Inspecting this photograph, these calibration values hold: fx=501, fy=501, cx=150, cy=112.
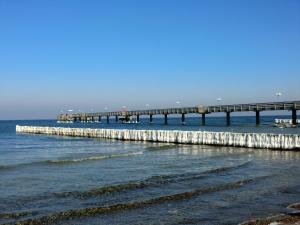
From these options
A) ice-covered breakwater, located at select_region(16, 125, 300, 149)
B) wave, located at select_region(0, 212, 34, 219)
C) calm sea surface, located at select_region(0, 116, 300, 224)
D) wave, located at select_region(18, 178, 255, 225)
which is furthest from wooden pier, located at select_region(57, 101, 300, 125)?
wave, located at select_region(0, 212, 34, 219)

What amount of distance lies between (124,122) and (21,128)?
45830 millimetres

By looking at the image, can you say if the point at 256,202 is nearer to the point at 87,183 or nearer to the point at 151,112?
the point at 87,183

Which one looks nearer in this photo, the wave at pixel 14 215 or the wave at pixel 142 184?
the wave at pixel 14 215

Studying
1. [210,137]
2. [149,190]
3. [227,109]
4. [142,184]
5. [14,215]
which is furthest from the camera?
[227,109]

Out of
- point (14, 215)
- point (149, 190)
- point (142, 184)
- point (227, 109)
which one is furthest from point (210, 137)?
point (227, 109)

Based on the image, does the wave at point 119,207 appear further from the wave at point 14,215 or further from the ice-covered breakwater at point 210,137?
the ice-covered breakwater at point 210,137

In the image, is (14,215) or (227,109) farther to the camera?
(227,109)

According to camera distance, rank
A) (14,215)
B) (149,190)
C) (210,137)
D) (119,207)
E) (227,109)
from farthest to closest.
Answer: (227,109) → (210,137) → (149,190) → (119,207) → (14,215)

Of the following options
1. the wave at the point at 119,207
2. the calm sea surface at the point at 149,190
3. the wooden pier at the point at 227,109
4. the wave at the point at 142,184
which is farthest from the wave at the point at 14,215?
the wooden pier at the point at 227,109

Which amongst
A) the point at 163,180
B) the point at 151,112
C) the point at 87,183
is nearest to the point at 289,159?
the point at 163,180

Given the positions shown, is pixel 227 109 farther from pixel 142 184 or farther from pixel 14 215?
pixel 14 215

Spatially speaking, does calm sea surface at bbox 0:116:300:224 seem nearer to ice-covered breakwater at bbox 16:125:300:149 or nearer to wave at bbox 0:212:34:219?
wave at bbox 0:212:34:219

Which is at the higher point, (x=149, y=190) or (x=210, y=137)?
(x=210, y=137)

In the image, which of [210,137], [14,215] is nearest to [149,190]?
[14,215]
